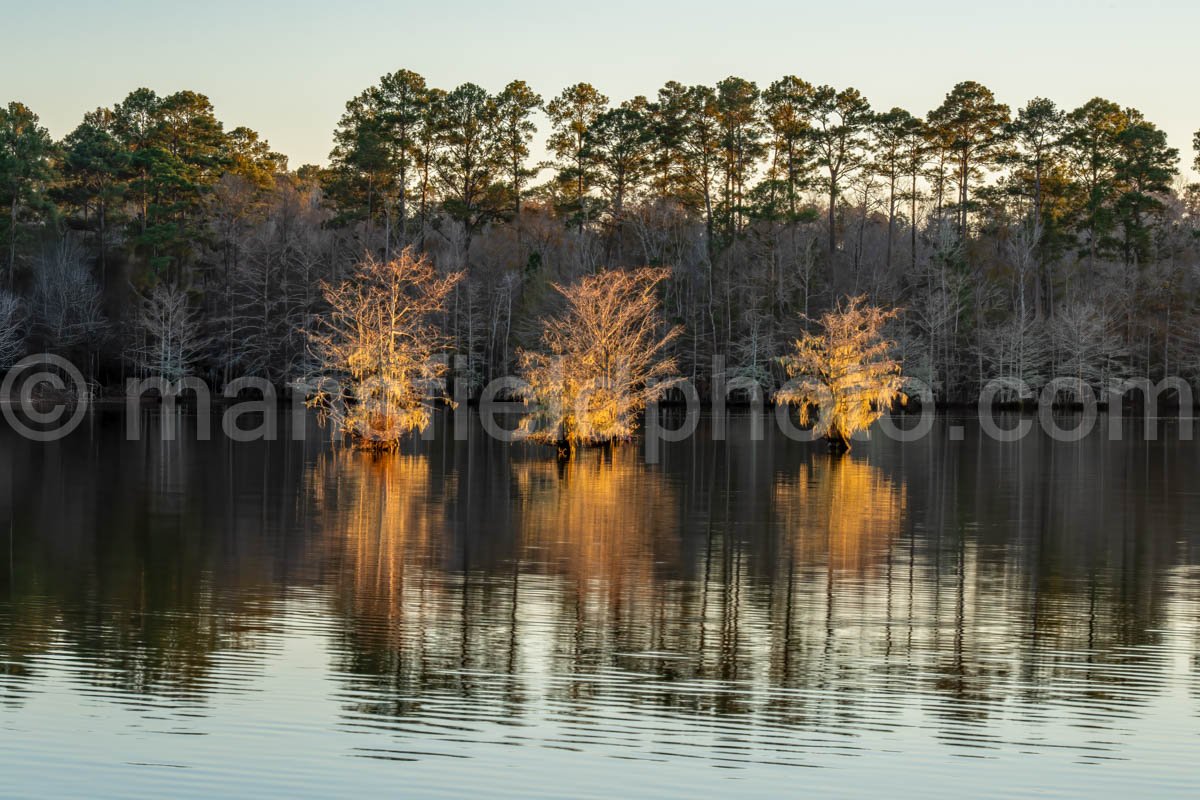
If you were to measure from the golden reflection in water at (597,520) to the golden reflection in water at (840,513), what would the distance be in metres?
2.17

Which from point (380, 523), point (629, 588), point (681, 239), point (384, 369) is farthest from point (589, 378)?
point (681, 239)

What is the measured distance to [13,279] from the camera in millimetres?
88875

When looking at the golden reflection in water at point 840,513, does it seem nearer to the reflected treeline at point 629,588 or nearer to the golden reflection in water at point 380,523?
the reflected treeline at point 629,588

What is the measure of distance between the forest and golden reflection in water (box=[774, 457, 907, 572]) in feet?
144

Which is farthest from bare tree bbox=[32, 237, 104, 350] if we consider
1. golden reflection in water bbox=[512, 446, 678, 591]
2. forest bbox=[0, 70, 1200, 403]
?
golden reflection in water bbox=[512, 446, 678, 591]

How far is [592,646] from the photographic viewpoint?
13664 mm

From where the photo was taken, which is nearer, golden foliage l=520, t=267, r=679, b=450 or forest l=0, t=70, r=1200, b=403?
golden foliage l=520, t=267, r=679, b=450

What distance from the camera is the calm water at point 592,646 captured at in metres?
9.87

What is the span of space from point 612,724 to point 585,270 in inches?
2760

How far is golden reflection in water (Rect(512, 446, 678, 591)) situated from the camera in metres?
19.0

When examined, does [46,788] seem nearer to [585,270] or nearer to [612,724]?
[612,724]

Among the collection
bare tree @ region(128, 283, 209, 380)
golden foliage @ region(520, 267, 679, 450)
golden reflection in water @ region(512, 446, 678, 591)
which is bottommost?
golden reflection in water @ region(512, 446, 678, 591)

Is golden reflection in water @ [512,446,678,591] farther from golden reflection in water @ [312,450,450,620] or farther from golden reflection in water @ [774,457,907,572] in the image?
golden reflection in water @ [774,457,907,572]

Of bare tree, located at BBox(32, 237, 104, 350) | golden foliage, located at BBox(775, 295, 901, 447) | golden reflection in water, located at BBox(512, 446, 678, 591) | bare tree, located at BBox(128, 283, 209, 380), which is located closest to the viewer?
golden reflection in water, located at BBox(512, 446, 678, 591)
